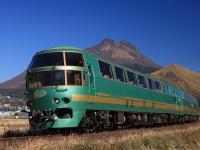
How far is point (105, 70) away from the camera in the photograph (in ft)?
70.5

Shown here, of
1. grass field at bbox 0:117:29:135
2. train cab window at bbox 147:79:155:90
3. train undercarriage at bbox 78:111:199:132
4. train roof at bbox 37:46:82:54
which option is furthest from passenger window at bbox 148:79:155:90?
train roof at bbox 37:46:82:54

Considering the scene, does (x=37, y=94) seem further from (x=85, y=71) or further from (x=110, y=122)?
(x=110, y=122)

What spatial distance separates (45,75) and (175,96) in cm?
2249

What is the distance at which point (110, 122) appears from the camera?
22.4 meters

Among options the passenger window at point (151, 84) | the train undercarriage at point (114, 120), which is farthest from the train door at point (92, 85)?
the passenger window at point (151, 84)

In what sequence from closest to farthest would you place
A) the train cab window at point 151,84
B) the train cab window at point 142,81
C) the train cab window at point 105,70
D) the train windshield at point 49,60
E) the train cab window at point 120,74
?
the train windshield at point 49,60
the train cab window at point 105,70
the train cab window at point 120,74
the train cab window at point 142,81
the train cab window at point 151,84

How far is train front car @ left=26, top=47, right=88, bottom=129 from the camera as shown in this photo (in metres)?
17.8

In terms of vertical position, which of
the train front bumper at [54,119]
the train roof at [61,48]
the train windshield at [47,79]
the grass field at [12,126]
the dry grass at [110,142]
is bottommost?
the dry grass at [110,142]

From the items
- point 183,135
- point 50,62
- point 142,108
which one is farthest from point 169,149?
point 142,108

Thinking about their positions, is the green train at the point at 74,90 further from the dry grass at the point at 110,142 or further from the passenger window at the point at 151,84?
the passenger window at the point at 151,84

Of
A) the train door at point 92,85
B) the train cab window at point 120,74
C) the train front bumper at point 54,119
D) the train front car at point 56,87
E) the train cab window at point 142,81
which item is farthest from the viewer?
the train cab window at point 142,81

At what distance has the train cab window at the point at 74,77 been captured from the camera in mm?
18234

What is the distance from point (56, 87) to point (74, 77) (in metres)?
0.89

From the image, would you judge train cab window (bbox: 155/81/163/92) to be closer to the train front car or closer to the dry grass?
the dry grass
